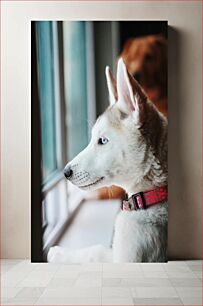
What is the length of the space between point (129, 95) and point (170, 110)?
1.33ft

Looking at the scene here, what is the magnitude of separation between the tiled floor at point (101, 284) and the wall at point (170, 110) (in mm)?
271

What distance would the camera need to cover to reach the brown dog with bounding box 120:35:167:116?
404 cm

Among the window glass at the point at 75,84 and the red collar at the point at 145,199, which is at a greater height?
the window glass at the point at 75,84

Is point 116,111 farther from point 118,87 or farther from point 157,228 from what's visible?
point 157,228

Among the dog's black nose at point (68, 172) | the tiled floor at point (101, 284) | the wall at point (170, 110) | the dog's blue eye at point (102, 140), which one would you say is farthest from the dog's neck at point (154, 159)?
the tiled floor at point (101, 284)

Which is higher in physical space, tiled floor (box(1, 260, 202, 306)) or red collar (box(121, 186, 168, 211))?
red collar (box(121, 186, 168, 211))

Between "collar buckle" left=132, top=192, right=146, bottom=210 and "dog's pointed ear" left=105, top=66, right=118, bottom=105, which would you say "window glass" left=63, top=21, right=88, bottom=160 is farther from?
"collar buckle" left=132, top=192, right=146, bottom=210

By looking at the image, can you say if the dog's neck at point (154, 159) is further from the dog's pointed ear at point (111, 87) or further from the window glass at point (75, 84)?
the window glass at point (75, 84)

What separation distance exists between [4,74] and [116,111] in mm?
964

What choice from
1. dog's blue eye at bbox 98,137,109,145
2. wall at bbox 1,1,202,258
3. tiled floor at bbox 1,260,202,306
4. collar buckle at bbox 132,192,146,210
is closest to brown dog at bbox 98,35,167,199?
wall at bbox 1,1,202,258

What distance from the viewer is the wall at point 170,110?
4121 millimetres

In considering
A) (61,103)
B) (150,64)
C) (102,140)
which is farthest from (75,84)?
(150,64)

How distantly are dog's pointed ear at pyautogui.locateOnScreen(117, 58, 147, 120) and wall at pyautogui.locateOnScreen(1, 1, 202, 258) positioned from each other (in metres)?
Result: 0.31

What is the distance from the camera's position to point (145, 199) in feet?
13.0
